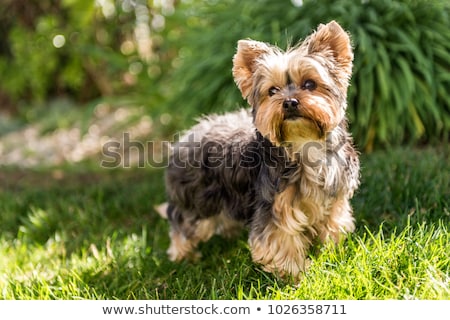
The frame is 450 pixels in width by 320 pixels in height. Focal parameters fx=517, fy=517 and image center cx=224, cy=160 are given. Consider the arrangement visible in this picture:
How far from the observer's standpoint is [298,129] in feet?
9.93

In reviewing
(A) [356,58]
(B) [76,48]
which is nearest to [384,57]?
(A) [356,58]

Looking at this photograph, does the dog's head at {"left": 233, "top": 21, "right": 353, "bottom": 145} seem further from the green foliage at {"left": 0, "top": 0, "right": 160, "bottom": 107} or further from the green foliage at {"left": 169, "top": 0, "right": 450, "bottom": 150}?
the green foliage at {"left": 0, "top": 0, "right": 160, "bottom": 107}

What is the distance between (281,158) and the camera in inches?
128

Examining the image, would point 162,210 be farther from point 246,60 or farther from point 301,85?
point 301,85

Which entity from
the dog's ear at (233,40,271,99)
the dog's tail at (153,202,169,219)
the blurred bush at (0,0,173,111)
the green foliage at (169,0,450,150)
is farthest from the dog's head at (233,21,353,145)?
the blurred bush at (0,0,173,111)

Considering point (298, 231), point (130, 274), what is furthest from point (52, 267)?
point (298, 231)

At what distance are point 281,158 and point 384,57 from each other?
230 centimetres

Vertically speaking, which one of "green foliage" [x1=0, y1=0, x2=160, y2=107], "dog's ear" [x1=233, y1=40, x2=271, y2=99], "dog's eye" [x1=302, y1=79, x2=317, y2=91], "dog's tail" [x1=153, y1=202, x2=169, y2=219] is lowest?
"dog's tail" [x1=153, y1=202, x2=169, y2=219]

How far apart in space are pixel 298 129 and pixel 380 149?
275 centimetres

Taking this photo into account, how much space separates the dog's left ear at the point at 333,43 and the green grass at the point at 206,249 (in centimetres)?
116

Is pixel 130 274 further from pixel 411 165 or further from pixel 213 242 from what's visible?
pixel 411 165

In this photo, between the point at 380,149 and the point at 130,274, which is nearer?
the point at 130,274

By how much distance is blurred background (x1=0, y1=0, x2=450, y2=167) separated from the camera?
5.05 metres

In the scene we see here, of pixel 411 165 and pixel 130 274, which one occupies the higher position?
pixel 411 165
